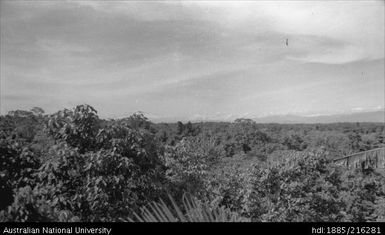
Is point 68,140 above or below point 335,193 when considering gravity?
above

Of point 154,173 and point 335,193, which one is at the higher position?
point 154,173

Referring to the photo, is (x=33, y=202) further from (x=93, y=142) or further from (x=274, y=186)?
(x=274, y=186)

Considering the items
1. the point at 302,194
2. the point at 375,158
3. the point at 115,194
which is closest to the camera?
the point at 115,194

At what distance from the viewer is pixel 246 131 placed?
5153cm

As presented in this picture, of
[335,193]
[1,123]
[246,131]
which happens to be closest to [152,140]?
[1,123]

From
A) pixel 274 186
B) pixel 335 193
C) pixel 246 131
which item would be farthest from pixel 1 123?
pixel 246 131

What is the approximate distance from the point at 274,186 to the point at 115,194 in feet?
23.5

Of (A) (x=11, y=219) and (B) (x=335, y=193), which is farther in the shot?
(B) (x=335, y=193)

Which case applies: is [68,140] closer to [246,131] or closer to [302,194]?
[302,194]
